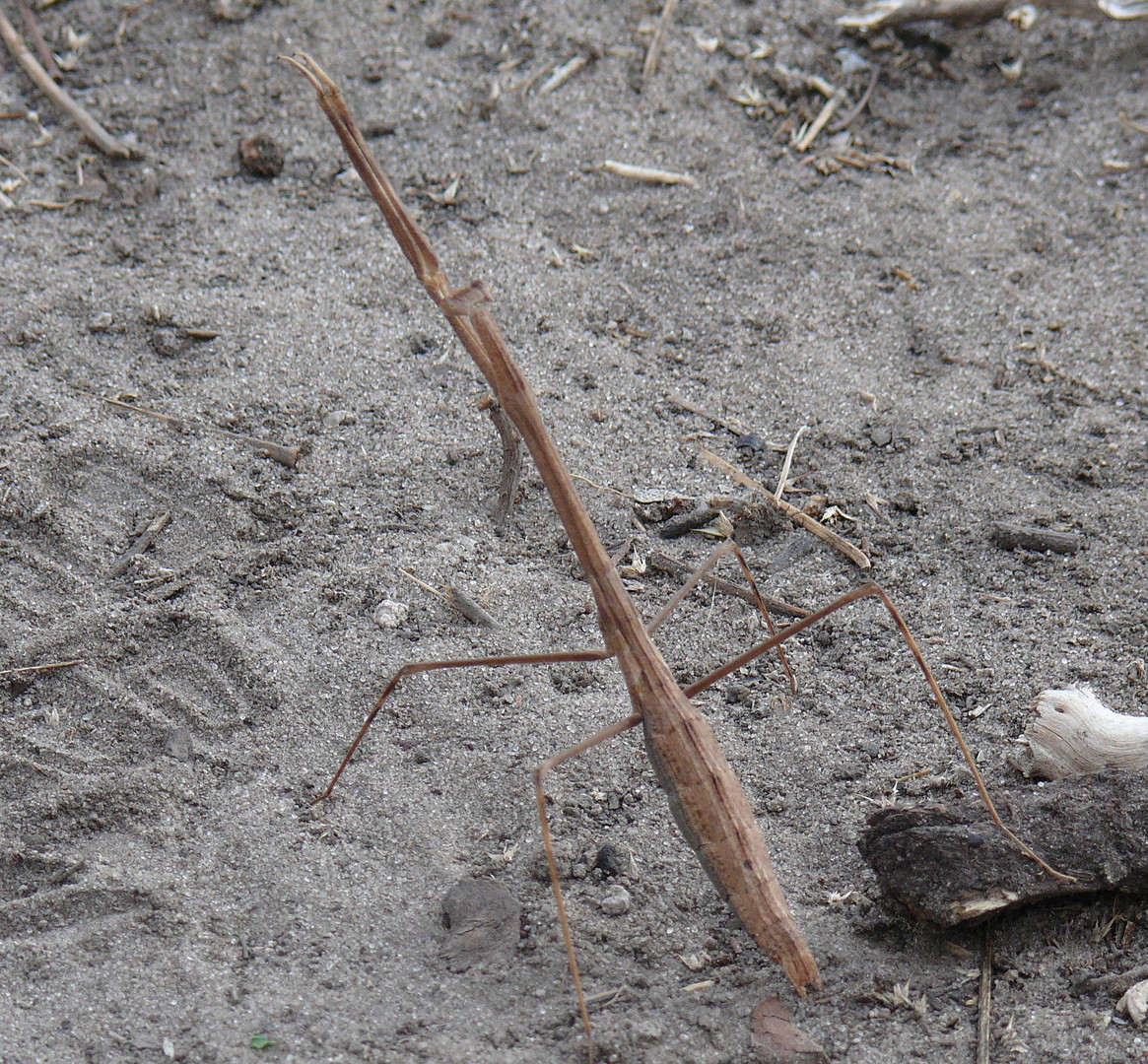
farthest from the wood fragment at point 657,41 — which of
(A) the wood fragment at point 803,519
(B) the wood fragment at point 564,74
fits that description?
(A) the wood fragment at point 803,519

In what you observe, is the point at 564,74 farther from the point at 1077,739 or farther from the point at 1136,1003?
the point at 1136,1003

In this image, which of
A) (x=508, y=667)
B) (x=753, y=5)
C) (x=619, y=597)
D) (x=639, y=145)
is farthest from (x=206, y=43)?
(x=619, y=597)

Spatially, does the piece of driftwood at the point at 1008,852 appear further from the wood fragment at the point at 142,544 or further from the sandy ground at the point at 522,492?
the wood fragment at the point at 142,544

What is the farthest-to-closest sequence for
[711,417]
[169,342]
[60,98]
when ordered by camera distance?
[60,98]
[169,342]
[711,417]

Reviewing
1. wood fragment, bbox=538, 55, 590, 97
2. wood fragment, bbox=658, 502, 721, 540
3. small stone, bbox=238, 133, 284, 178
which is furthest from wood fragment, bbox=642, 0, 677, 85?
wood fragment, bbox=658, 502, 721, 540

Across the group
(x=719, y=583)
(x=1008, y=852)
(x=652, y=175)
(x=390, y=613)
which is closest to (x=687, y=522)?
(x=719, y=583)

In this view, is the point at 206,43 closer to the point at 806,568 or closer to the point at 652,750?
the point at 806,568
